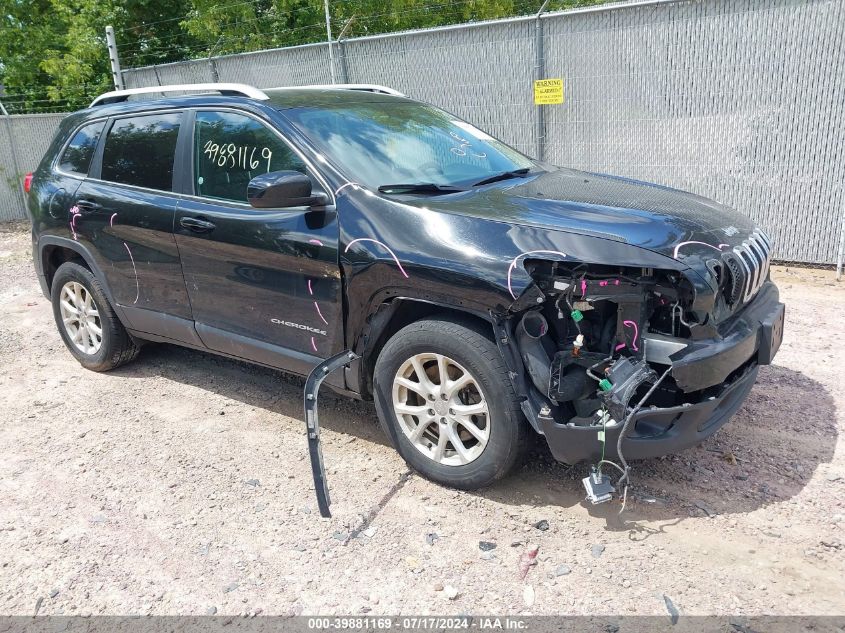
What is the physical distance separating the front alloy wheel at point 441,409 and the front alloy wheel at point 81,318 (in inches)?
113

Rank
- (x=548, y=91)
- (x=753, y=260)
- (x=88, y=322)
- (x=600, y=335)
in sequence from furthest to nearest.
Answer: (x=548, y=91), (x=88, y=322), (x=753, y=260), (x=600, y=335)

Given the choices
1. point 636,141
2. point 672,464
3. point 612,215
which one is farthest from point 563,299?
point 636,141

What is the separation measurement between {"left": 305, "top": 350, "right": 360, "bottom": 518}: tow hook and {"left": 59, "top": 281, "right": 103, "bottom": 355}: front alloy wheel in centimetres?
250

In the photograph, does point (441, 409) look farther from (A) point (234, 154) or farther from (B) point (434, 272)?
(A) point (234, 154)

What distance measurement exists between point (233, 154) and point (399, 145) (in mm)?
976

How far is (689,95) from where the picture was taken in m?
7.52

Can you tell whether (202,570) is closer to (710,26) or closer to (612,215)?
(612,215)

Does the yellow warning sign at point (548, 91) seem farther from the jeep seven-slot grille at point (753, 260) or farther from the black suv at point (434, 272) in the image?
the jeep seven-slot grille at point (753, 260)

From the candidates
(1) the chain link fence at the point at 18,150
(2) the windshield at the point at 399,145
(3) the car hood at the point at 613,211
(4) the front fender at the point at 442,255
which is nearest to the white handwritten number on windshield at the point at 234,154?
(2) the windshield at the point at 399,145

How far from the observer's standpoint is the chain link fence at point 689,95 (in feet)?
22.9

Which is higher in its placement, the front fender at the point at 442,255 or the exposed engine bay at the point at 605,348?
the front fender at the point at 442,255

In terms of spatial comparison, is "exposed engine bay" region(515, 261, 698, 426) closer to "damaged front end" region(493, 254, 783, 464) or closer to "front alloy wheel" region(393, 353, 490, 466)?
"damaged front end" region(493, 254, 783, 464)

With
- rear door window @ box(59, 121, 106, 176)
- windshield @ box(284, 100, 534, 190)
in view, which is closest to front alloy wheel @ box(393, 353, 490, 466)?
windshield @ box(284, 100, 534, 190)

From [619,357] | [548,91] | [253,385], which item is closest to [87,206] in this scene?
[253,385]
